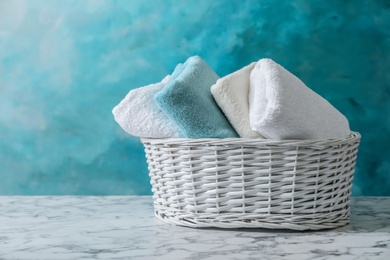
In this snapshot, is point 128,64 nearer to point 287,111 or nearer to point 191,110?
point 191,110

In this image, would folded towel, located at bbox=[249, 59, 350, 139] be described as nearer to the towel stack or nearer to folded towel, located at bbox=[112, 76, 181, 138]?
the towel stack

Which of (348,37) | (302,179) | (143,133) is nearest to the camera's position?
(302,179)

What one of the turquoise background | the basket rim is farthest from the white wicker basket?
the turquoise background

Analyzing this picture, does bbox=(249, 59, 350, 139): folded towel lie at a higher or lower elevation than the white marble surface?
higher

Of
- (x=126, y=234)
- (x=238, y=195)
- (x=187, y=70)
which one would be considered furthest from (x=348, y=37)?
(x=126, y=234)

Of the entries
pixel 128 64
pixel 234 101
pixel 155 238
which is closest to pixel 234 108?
pixel 234 101

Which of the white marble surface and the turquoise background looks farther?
the turquoise background

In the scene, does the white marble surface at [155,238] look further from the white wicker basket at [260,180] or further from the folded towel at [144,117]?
the folded towel at [144,117]

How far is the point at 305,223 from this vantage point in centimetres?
126

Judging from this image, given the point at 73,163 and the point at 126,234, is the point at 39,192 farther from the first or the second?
the point at 126,234

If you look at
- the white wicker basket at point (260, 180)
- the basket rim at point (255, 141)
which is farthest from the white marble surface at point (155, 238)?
the basket rim at point (255, 141)

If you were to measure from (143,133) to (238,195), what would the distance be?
24 cm

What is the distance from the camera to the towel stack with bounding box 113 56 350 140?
46.5 inches

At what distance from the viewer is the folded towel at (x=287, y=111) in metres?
1.16
